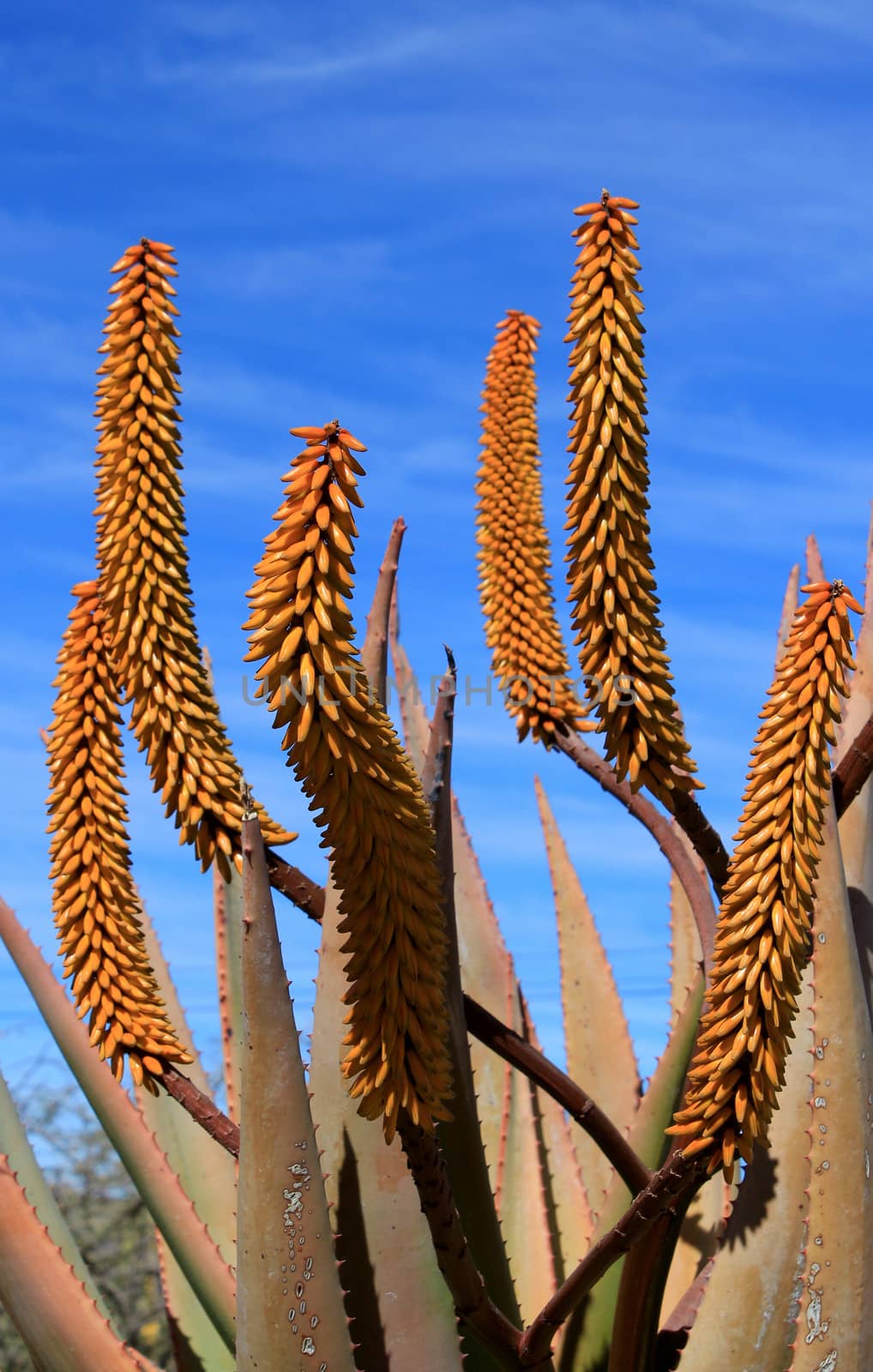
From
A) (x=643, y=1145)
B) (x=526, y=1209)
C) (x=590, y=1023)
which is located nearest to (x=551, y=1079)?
(x=643, y=1145)

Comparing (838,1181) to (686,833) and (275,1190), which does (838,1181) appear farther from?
(275,1190)

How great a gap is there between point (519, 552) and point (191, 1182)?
5.05 ft

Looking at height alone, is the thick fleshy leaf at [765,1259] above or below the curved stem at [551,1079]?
below

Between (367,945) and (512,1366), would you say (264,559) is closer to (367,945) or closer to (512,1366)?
(367,945)

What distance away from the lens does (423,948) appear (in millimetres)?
1846

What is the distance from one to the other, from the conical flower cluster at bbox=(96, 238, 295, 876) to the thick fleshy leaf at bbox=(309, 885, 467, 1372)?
0.75 feet

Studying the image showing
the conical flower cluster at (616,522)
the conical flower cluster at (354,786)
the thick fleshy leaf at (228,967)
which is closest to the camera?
the conical flower cluster at (354,786)

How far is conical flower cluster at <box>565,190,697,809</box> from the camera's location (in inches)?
79.2

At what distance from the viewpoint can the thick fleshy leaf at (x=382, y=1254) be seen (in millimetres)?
2117

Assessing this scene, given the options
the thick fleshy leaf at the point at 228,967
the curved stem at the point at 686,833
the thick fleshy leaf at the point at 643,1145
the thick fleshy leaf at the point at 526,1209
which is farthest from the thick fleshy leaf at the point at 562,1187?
the curved stem at the point at 686,833

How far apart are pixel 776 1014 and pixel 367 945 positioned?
47 cm

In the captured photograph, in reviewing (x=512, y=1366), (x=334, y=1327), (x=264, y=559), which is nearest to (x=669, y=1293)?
(x=512, y=1366)

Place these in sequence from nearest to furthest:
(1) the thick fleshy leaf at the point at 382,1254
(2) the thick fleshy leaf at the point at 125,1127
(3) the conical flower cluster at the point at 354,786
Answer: (3) the conical flower cluster at the point at 354,786, (1) the thick fleshy leaf at the point at 382,1254, (2) the thick fleshy leaf at the point at 125,1127

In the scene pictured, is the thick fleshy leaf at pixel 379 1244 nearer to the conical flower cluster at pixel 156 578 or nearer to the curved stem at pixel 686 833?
the conical flower cluster at pixel 156 578
